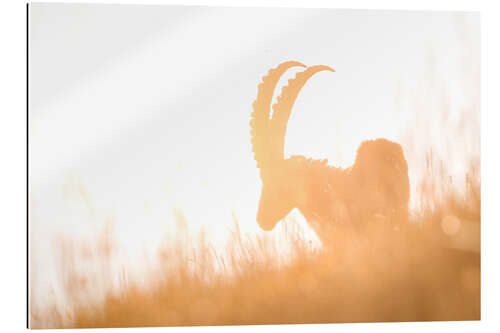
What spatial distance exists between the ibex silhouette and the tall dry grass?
0.11m

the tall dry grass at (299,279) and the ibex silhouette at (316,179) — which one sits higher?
the ibex silhouette at (316,179)

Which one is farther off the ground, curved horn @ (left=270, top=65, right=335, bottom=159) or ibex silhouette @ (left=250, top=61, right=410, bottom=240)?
curved horn @ (left=270, top=65, right=335, bottom=159)

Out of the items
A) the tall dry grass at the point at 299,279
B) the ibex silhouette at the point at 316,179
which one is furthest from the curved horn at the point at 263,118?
the tall dry grass at the point at 299,279

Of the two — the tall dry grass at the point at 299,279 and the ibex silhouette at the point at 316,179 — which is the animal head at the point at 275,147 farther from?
the tall dry grass at the point at 299,279

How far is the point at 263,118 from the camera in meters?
3.03

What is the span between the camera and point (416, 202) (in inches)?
121

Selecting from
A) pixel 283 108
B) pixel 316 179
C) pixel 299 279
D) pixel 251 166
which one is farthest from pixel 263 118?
pixel 299 279

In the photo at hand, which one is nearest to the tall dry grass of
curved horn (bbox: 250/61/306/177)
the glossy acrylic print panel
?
the glossy acrylic print panel

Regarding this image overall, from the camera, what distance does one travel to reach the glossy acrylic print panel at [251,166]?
2.94 metres

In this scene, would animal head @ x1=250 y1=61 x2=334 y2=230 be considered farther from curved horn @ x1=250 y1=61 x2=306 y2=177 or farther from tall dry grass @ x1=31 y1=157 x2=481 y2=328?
tall dry grass @ x1=31 y1=157 x2=481 y2=328

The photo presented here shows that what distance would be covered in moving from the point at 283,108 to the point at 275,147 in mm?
254

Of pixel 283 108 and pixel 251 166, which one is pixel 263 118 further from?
pixel 251 166

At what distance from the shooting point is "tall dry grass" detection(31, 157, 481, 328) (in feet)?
9.61

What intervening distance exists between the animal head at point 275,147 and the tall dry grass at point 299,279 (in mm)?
138
